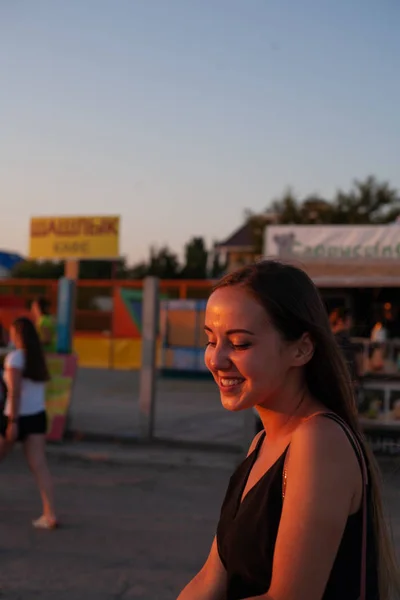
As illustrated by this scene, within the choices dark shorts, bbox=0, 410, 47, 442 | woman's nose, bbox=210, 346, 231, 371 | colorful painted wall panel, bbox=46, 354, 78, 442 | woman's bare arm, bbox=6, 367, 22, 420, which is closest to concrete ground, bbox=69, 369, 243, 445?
colorful painted wall panel, bbox=46, 354, 78, 442

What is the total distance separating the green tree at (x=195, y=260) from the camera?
47.9 m

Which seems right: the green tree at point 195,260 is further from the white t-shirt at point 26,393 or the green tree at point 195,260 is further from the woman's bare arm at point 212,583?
the woman's bare arm at point 212,583

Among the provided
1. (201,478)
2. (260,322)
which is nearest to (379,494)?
(260,322)

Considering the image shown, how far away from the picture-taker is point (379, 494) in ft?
5.24

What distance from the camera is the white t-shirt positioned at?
20.0 ft

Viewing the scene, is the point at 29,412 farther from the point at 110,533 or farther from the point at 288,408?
the point at 288,408

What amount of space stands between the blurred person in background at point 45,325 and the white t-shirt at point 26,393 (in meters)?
3.36

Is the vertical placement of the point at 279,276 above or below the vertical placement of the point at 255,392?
above

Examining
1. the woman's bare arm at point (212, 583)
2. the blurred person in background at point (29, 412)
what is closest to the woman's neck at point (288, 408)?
the woman's bare arm at point (212, 583)

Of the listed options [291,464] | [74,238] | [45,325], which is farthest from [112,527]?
[74,238]

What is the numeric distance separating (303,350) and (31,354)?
194 inches

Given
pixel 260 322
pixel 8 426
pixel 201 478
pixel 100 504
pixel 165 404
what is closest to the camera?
pixel 260 322

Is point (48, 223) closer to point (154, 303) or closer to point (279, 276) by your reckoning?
point (154, 303)

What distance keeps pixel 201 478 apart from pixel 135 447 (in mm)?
1745
